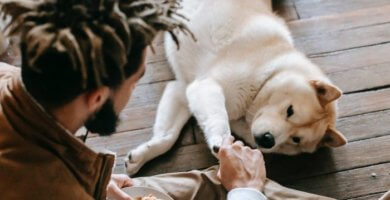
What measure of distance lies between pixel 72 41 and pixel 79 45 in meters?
0.02

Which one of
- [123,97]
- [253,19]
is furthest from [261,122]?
[123,97]

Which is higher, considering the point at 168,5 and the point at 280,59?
the point at 168,5

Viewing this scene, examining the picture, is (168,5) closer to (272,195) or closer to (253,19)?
(272,195)

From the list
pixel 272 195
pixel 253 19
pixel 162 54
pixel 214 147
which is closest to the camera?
pixel 272 195

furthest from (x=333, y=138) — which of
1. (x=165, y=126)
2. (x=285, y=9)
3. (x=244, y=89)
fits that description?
(x=285, y=9)

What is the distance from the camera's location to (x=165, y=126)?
1.99 m

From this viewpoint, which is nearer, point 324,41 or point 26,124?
point 26,124

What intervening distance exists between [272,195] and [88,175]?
2.42 feet

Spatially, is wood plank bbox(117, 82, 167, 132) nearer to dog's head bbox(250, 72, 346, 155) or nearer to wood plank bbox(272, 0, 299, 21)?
dog's head bbox(250, 72, 346, 155)

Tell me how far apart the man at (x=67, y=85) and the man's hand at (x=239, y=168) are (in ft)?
1.77

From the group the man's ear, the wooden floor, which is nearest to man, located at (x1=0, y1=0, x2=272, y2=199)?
the man's ear

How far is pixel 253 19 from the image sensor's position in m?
2.04

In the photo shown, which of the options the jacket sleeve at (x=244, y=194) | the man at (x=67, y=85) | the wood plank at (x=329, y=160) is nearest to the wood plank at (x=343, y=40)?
the wood plank at (x=329, y=160)

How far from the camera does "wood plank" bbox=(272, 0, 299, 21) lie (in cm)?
248
